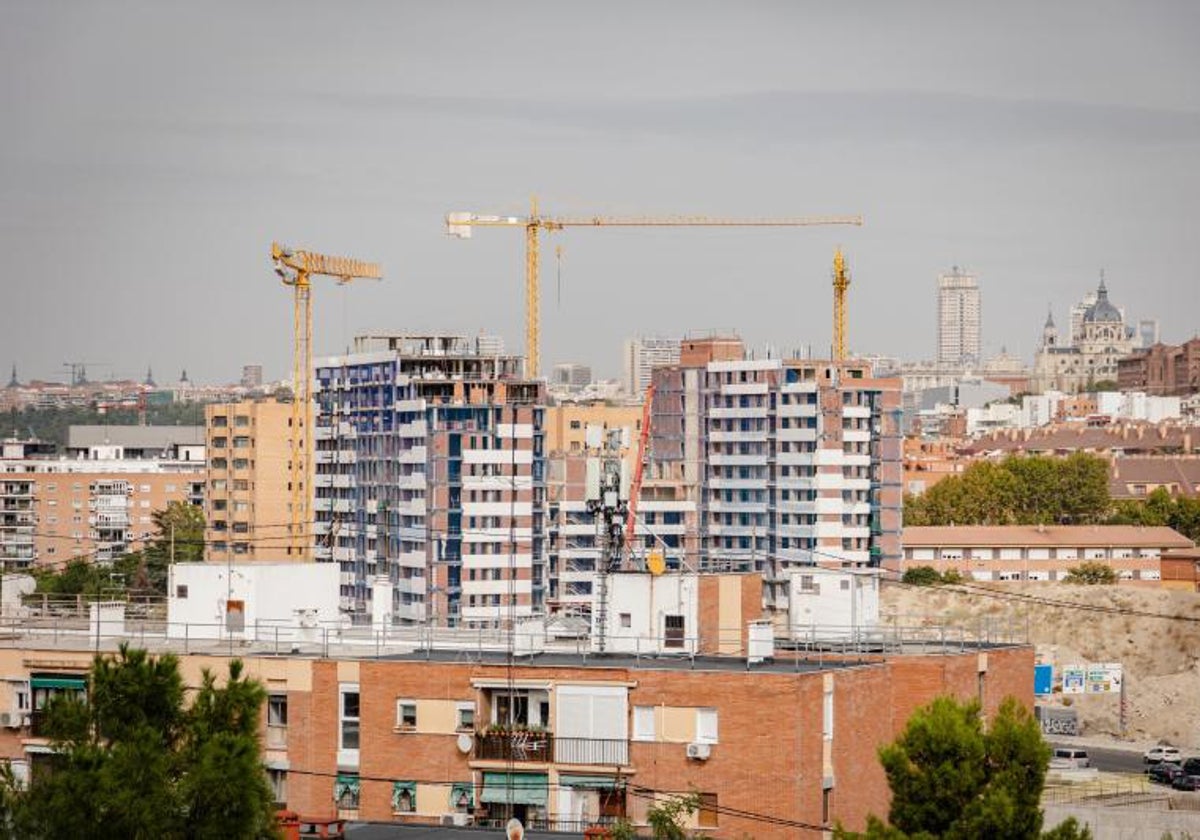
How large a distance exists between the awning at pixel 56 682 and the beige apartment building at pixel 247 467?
104435 mm

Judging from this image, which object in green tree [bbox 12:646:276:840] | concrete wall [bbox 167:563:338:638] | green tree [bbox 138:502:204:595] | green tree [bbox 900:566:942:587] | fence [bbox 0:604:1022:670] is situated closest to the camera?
green tree [bbox 12:646:276:840]

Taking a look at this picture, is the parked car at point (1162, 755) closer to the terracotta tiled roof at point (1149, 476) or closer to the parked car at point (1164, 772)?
the parked car at point (1164, 772)

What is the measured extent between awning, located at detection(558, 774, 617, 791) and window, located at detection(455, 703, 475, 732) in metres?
1.42

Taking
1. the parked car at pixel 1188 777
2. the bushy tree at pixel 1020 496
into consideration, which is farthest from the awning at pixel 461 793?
the bushy tree at pixel 1020 496

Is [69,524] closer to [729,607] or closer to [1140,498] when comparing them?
[1140,498]

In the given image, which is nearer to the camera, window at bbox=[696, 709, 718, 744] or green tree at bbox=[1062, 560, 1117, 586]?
window at bbox=[696, 709, 718, 744]

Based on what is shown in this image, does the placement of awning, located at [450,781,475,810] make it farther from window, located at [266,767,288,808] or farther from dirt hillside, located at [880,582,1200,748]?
dirt hillside, located at [880,582,1200,748]

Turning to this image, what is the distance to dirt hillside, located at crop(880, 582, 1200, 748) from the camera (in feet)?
286

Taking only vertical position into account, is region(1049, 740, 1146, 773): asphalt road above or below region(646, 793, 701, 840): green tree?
below

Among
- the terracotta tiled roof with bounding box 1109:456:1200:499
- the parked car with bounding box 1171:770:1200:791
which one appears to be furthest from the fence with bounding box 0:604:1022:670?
the terracotta tiled roof with bounding box 1109:456:1200:499

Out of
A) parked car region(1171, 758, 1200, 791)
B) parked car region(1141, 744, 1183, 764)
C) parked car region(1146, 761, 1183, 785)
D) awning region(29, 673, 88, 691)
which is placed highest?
awning region(29, 673, 88, 691)

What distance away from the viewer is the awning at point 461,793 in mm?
35312

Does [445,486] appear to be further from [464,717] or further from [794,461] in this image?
[464,717]

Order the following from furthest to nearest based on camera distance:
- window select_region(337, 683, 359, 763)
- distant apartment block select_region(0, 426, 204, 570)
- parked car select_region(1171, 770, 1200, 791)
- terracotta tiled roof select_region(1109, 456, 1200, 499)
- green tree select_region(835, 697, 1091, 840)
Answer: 1. terracotta tiled roof select_region(1109, 456, 1200, 499)
2. distant apartment block select_region(0, 426, 204, 570)
3. parked car select_region(1171, 770, 1200, 791)
4. window select_region(337, 683, 359, 763)
5. green tree select_region(835, 697, 1091, 840)
